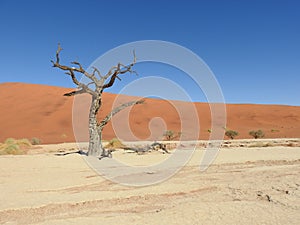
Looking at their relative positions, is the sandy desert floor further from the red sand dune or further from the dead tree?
the red sand dune

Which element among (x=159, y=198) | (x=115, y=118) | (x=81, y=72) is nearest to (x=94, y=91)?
(x=81, y=72)

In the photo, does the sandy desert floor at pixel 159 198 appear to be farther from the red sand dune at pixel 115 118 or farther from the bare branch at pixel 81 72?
the red sand dune at pixel 115 118

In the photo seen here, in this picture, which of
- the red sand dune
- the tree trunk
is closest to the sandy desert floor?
the tree trunk

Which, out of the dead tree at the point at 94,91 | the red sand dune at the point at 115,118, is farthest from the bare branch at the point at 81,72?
the red sand dune at the point at 115,118

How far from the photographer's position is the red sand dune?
36375 mm

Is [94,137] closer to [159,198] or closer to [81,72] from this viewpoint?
[81,72]

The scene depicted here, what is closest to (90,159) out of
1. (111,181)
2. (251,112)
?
(111,181)

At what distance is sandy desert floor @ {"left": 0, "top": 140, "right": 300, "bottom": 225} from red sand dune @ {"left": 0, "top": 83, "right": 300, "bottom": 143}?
23.6 metres

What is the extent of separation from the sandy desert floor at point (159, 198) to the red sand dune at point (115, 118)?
928 inches

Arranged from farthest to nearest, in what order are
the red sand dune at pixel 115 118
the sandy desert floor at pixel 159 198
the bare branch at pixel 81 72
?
the red sand dune at pixel 115 118 < the bare branch at pixel 81 72 < the sandy desert floor at pixel 159 198

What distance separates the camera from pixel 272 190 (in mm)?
5934

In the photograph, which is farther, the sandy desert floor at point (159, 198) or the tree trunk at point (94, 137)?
the tree trunk at point (94, 137)

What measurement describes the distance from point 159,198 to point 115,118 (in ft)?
131

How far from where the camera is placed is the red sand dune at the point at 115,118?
1432 inches
